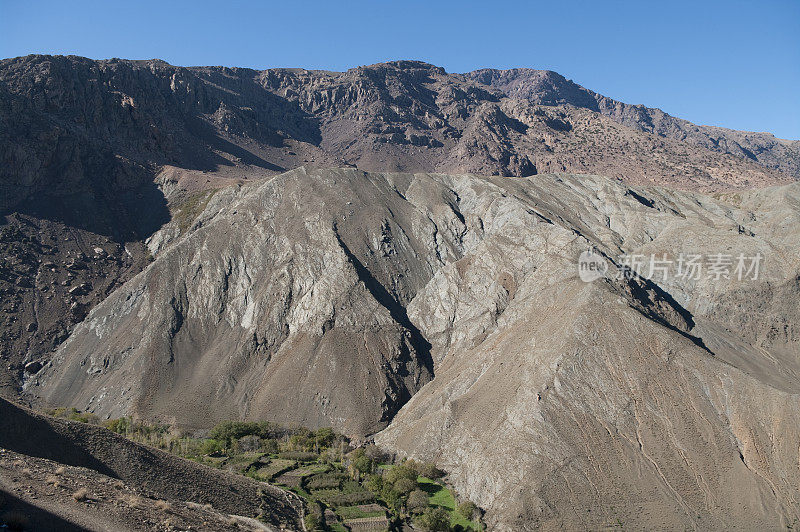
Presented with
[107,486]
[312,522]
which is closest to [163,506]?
[107,486]

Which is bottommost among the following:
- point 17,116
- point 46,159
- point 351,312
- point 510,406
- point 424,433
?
point 424,433

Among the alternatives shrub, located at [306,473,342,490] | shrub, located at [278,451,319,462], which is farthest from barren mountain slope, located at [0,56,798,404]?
shrub, located at [306,473,342,490]

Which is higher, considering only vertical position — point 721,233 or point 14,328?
point 721,233

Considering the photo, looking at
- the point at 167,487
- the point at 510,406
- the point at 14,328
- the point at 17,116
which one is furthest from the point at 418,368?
the point at 17,116

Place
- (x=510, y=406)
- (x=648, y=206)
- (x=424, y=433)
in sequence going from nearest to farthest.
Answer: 1. (x=510, y=406)
2. (x=424, y=433)
3. (x=648, y=206)

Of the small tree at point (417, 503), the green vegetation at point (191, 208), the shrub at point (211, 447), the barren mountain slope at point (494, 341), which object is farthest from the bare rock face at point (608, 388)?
the green vegetation at point (191, 208)

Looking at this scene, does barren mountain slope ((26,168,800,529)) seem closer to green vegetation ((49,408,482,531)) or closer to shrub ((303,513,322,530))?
green vegetation ((49,408,482,531))

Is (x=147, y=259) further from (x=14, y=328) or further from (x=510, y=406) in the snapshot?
(x=510, y=406)
